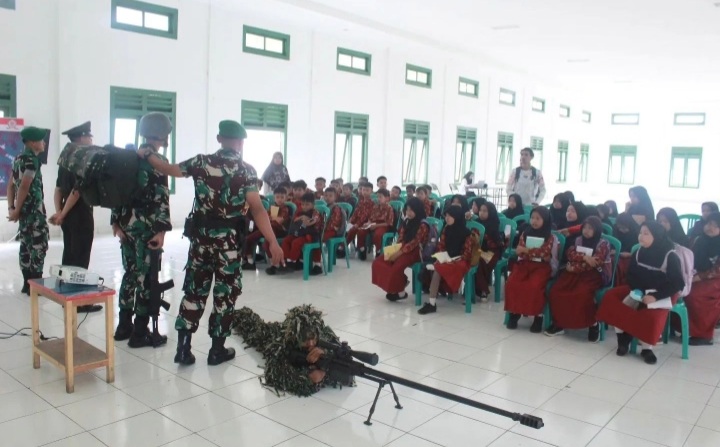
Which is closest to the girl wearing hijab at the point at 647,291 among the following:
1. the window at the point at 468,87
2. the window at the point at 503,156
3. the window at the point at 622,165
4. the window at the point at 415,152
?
the window at the point at 415,152

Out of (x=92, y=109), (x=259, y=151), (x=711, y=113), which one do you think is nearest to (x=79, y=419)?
(x=92, y=109)

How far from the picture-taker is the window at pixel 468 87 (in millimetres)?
14798

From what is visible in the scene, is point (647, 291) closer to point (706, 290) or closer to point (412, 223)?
point (706, 290)

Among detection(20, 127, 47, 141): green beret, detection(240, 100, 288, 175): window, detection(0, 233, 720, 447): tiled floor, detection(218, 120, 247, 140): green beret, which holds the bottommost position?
detection(0, 233, 720, 447): tiled floor

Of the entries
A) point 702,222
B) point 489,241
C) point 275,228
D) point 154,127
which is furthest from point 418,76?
point 154,127

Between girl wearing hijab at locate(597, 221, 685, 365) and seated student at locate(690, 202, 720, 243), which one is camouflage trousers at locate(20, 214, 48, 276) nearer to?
girl wearing hijab at locate(597, 221, 685, 365)

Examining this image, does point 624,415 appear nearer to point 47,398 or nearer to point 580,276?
point 580,276

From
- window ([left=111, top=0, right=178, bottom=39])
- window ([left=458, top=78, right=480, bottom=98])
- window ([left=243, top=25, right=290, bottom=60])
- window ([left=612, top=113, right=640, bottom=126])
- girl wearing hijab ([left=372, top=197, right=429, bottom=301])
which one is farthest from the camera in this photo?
window ([left=612, top=113, right=640, bottom=126])

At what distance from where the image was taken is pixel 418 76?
44.2ft

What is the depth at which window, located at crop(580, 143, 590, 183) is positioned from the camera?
2147cm

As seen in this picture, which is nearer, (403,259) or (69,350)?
(69,350)

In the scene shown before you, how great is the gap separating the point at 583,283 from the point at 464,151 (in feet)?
36.7

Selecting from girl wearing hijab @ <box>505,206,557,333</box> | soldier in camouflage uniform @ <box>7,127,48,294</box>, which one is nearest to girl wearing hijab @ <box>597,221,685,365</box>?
girl wearing hijab @ <box>505,206,557,333</box>

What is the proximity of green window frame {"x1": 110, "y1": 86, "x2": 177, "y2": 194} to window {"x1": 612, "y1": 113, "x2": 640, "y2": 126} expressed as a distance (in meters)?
17.6
